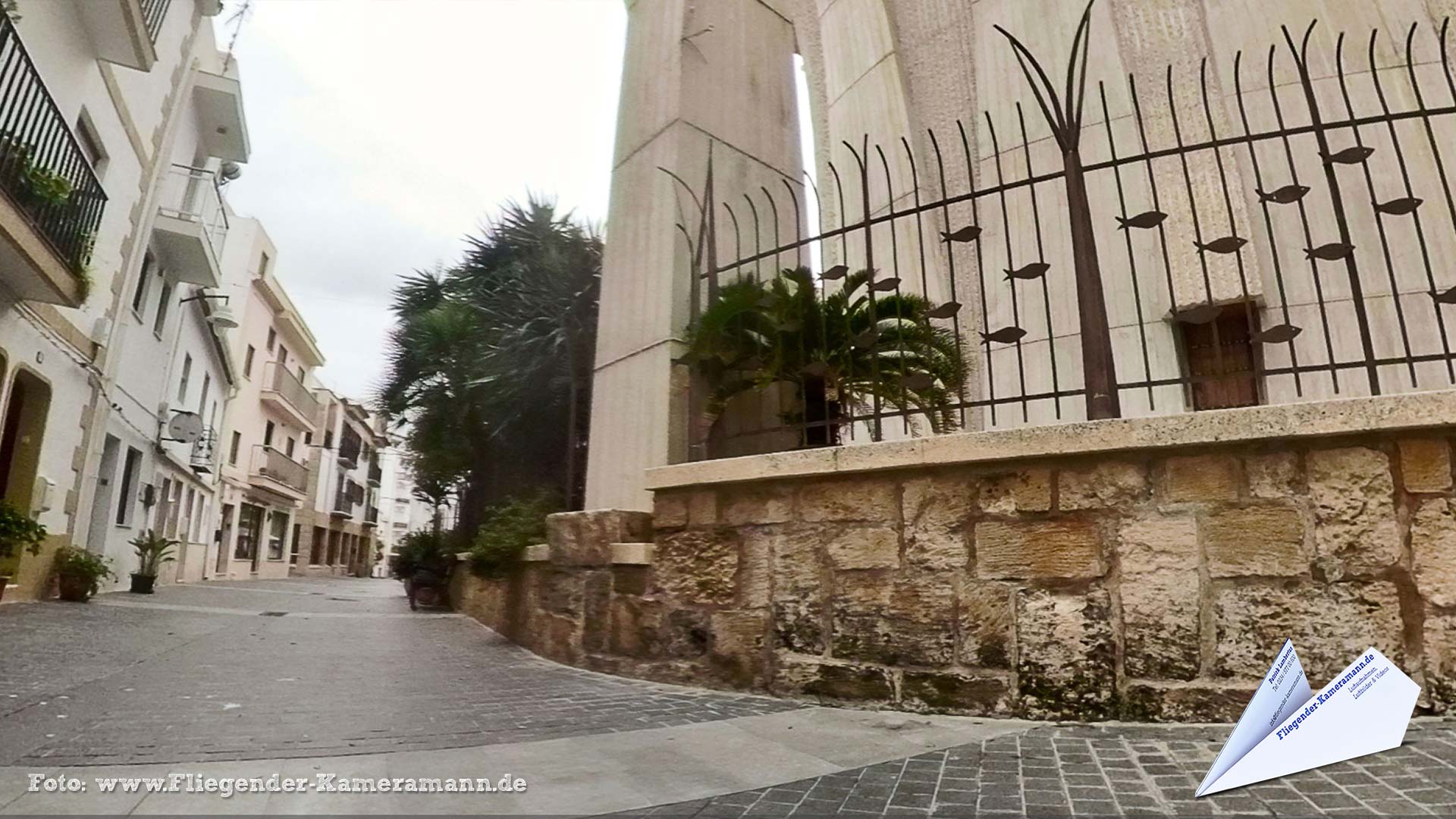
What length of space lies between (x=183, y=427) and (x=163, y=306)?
2.25 metres

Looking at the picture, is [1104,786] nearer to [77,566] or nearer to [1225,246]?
[1225,246]

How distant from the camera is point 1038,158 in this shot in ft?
25.6

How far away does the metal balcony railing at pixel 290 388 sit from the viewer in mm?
24700

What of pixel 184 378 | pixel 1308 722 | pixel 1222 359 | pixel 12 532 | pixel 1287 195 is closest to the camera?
pixel 1308 722

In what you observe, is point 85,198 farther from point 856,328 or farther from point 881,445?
point 881,445

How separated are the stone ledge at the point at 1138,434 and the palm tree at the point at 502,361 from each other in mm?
3492

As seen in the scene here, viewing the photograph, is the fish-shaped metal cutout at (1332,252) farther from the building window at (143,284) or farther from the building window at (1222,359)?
the building window at (143,284)

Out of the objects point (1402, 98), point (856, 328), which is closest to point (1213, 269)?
point (1402, 98)

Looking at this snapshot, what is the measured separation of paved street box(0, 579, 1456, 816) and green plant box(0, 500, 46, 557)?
3497mm

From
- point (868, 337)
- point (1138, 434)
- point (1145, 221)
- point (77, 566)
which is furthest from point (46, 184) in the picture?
point (1138, 434)

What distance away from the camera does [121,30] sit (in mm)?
8195

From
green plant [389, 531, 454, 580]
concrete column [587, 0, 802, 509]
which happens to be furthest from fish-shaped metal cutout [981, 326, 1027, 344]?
green plant [389, 531, 454, 580]

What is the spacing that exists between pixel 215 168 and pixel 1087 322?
703 inches

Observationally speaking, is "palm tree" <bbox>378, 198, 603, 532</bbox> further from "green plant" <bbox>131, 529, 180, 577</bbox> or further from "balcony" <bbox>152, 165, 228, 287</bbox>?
"green plant" <bbox>131, 529, 180, 577</bbox>
